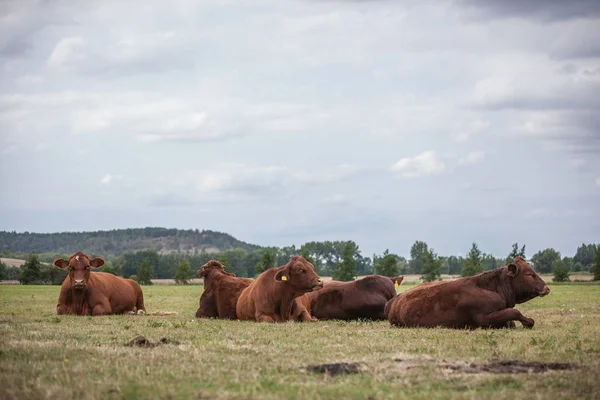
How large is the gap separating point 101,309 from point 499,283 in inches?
461

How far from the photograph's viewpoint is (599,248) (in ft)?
361

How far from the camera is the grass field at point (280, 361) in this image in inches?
376

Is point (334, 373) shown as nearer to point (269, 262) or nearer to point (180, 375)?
point (180, 375)

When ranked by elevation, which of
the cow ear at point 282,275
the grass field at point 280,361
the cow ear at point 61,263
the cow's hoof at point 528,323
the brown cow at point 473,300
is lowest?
the grass field at point 280,361

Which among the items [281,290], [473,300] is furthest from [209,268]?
[473,300]

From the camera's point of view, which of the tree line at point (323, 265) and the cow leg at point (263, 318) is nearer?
the cow leg at point (263, 318)

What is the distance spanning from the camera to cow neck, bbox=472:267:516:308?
63.6ft

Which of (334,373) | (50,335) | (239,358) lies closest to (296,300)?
(50,335)

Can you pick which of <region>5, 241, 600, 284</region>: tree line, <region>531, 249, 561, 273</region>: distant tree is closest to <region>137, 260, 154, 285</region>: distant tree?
<region>5, 241, 600, 284</region>: tree line

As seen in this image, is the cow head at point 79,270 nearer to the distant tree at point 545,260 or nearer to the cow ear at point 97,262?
the cow ear at point 97,262

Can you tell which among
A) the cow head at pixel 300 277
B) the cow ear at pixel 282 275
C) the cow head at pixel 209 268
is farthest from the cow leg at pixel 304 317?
the cow head at pixel 209 268

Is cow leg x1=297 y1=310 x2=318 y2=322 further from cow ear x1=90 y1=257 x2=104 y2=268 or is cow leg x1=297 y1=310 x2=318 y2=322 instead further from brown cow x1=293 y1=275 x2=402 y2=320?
cow ear x1=90 y1=257 x2=104 y2=268

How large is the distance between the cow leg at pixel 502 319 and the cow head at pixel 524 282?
4.05 feet

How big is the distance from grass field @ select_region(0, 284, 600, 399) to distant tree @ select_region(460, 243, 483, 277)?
282 ft
